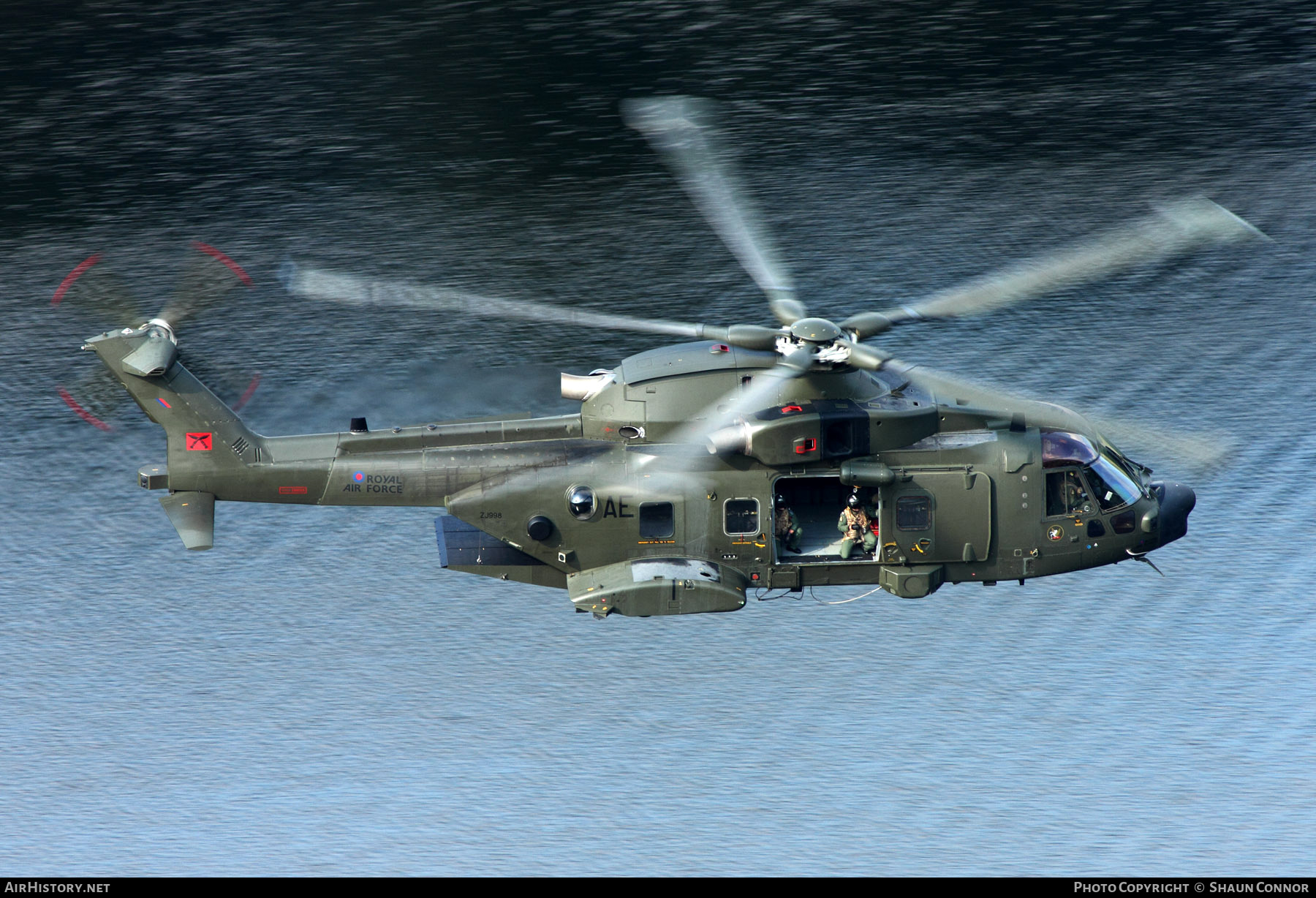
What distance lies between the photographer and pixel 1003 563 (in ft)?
116

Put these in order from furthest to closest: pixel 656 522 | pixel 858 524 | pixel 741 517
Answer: pixel 858 524
pixel 656 522
pixel 741 517

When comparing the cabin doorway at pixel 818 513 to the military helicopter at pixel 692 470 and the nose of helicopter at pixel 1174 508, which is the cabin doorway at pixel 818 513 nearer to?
the military helicopter at pixel 692 470

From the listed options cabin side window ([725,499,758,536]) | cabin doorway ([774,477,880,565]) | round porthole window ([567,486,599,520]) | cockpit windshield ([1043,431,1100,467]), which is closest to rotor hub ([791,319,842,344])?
cabin doorway ([774,477,880,565])

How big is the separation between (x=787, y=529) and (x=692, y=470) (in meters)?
2.85

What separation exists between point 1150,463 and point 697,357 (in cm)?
1580

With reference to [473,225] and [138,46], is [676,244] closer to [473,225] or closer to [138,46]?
[473,225]

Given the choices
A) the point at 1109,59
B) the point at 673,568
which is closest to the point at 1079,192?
the point at 1109,59

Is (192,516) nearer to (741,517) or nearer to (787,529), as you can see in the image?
(741,517)

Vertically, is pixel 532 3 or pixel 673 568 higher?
pixel 532 3

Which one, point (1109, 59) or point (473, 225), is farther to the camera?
point (1109, 59)

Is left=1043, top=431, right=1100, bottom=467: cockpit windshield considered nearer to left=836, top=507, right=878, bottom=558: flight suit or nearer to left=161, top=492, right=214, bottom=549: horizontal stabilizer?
left=836, top=507, right=878, bottom=558: flight suit

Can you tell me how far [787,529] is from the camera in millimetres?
35219

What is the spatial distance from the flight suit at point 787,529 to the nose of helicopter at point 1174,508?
9.32 metres

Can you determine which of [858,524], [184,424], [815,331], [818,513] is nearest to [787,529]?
[858,524]
